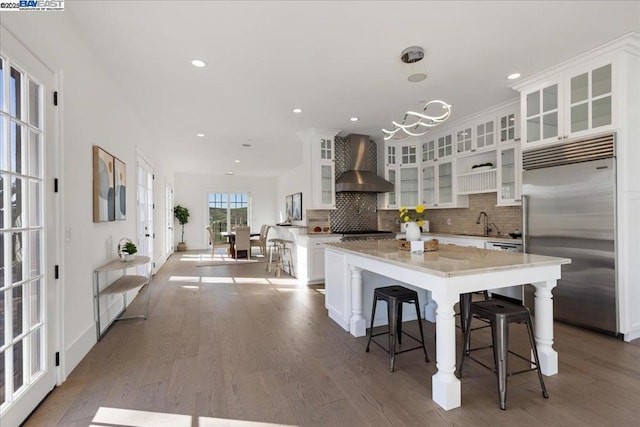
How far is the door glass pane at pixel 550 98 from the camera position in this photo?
3.41m

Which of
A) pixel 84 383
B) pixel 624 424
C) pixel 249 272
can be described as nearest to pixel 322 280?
pixel 249 272

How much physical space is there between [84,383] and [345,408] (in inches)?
75.6

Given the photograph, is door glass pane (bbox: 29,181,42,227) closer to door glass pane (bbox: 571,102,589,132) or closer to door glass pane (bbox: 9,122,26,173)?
door glass pane (bbox: 9,122,26,173)

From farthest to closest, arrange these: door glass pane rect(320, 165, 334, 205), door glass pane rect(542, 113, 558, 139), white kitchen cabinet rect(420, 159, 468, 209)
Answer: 1. door glass pane rect(320, 165, 334, 205)
2. white kitchen cabinet rect(420, 159, 468, 209)
3. door glass pane rect(542, 113, 558, 139)

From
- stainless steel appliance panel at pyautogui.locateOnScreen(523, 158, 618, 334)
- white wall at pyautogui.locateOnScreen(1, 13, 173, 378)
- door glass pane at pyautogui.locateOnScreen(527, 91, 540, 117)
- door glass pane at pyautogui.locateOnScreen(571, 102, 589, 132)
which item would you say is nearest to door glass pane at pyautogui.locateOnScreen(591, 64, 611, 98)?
door glass pane at pyautogui.locateOnScreen(571, 102, 589, 132)

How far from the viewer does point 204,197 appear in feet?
36.8

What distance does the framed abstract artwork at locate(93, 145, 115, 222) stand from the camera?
9.80 ft

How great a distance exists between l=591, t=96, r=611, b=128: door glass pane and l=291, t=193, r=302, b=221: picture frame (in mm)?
6076

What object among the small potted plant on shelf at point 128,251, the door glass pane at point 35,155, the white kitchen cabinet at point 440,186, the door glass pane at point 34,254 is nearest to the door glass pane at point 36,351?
the door glass pane at point 34,254

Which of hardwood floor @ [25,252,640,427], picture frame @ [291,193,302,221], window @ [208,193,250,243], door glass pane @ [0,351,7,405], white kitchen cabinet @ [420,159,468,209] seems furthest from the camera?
window @ [208,193,250,243]

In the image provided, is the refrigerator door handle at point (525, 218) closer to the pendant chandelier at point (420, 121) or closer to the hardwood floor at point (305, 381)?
the hardwood floor at point (305, 381)

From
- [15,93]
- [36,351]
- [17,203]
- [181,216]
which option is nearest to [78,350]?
[36,351]

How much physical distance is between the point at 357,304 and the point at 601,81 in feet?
10.7

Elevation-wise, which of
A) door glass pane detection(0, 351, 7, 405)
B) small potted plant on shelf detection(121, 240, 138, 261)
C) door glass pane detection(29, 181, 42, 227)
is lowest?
door glass pane detection(0, 351, 7, 405)
